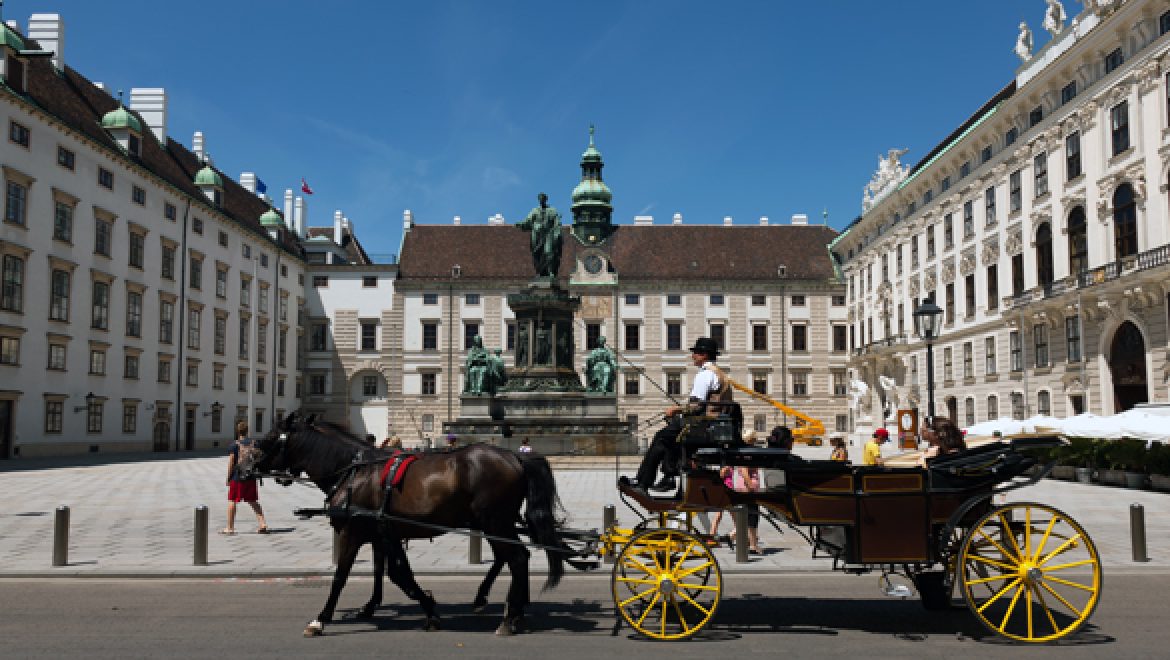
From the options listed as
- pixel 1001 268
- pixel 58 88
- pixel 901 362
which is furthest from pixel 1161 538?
pixel 58 88

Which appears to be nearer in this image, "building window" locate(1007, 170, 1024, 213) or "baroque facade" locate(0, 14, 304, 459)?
"baroque facade" locate(0, 14, 304, 459)

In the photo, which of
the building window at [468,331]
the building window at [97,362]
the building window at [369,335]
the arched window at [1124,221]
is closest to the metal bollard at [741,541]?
the arched window at [1124,221]

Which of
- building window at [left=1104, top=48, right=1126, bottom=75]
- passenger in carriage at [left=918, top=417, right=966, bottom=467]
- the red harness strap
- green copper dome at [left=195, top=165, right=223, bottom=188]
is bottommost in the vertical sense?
the red harness strap

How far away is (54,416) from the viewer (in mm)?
38031

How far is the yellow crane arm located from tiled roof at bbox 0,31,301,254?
35.4 metres

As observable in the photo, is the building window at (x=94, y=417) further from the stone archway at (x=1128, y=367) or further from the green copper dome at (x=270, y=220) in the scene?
the stone archway at (x=1128, y=367)

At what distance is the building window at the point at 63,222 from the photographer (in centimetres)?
3850

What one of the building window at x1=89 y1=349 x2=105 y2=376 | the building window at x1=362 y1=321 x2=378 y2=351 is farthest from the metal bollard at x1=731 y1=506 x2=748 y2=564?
the building window at x1=362 y1=321 x2=378 y2=351

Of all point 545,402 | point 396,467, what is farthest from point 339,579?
point 545,402

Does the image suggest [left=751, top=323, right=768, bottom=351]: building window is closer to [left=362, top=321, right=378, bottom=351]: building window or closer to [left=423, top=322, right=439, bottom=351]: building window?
[left=423, top=322, right=439, bottom=351]: building window

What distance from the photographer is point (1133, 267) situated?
31.2m

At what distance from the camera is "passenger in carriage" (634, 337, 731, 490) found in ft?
25.9

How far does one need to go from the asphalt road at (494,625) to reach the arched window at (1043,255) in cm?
3105

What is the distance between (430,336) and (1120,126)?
46.7 metres
